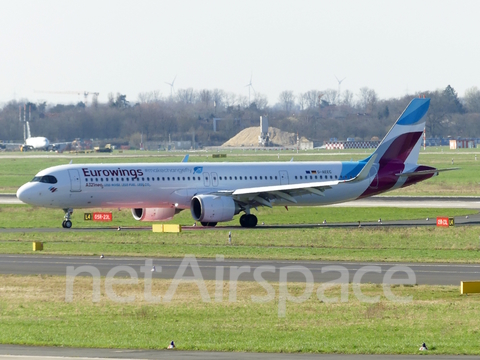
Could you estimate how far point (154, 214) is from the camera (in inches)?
2354

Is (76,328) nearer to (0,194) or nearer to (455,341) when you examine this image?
(455,341)

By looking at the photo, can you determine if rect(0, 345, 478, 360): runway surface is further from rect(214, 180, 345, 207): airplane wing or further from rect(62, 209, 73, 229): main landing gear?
rect(62, 209, 73, 229): main landing gear

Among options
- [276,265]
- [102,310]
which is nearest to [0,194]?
[276,265]

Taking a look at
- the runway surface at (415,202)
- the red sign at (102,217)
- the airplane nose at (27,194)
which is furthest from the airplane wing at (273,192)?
the runway surface at (415,202)

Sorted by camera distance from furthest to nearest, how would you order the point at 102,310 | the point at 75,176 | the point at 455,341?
the point at 75,176, the point at 102,310, the point at 455,341

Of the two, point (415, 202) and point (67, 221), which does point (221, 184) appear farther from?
point (415, 202)

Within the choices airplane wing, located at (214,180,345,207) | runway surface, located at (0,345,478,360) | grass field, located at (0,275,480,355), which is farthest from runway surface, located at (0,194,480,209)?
→ runway surface, located at (0,345,478,360)

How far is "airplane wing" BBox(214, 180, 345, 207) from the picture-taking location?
2217 inches

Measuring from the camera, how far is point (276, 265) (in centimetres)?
3894

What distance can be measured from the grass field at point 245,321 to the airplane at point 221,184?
23.2 m

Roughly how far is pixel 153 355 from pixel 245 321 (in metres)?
5.39

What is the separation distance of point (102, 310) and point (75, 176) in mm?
28413

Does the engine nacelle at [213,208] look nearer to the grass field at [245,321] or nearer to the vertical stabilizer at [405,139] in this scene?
the vertical stabilizer at [405,139]

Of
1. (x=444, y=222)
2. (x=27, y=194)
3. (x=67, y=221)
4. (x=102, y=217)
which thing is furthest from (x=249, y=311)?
(x=102, y=217)
